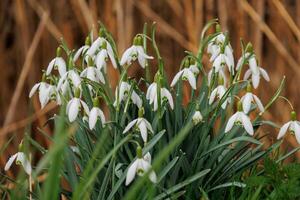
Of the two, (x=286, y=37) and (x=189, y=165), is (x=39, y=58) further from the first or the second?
(x=189, y=165)

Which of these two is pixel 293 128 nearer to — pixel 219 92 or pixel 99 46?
pixel 219 92

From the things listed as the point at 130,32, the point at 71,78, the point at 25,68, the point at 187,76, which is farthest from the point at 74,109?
the point at 130,32

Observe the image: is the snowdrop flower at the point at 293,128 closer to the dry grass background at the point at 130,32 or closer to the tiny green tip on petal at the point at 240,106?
the tiny green tip on petal at the point at 240,106

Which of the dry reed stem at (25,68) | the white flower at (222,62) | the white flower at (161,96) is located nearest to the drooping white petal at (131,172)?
the white flower at (161,96)

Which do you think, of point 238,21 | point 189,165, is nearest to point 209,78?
point 189,165

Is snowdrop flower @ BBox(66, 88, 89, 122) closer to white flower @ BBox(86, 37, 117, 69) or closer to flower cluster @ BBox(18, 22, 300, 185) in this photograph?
flower cluster @ BBox(18, 22, 300, 185)

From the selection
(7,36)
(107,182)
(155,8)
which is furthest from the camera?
(7,36)

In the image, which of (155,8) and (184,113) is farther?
(155,8)

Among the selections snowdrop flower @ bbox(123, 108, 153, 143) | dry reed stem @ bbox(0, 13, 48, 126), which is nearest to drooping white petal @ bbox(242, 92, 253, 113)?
snowdrop flower @ bbox(123, 108, 153, 143)
